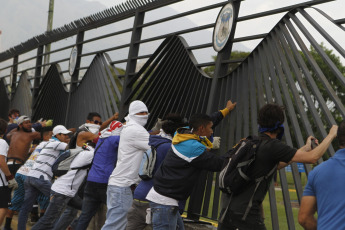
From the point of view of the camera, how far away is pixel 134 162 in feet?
20.0

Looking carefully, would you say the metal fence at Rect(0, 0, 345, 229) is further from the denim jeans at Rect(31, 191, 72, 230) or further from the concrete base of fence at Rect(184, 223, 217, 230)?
the denim jeans at Rect(31, 191, 72, 230)

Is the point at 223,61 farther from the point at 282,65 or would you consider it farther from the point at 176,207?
the point at 176,207

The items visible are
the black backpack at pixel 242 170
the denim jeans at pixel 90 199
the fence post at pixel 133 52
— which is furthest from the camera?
the fence post at pixel 133 52

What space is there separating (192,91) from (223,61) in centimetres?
84

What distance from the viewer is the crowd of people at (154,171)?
4023 mm

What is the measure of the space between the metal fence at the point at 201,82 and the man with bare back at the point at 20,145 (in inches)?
62.8

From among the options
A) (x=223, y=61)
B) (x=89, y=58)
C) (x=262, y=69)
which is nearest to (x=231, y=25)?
(x=223, y=61)

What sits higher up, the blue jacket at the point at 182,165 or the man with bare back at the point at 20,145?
the man with bare back at the point at 20,145

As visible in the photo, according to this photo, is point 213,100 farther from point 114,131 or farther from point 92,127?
point 92,127

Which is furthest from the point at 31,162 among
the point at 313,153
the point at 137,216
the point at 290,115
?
the point at 313,153

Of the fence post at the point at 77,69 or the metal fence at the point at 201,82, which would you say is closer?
the metal fence at the point at 201,82


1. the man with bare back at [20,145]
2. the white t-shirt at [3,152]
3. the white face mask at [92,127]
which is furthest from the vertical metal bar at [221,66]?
the man with bare back at [20,145]

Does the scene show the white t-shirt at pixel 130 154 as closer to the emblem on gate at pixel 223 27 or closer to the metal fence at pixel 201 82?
the metal fence at pixel 201 82

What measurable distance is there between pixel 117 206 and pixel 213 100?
1898 mm
